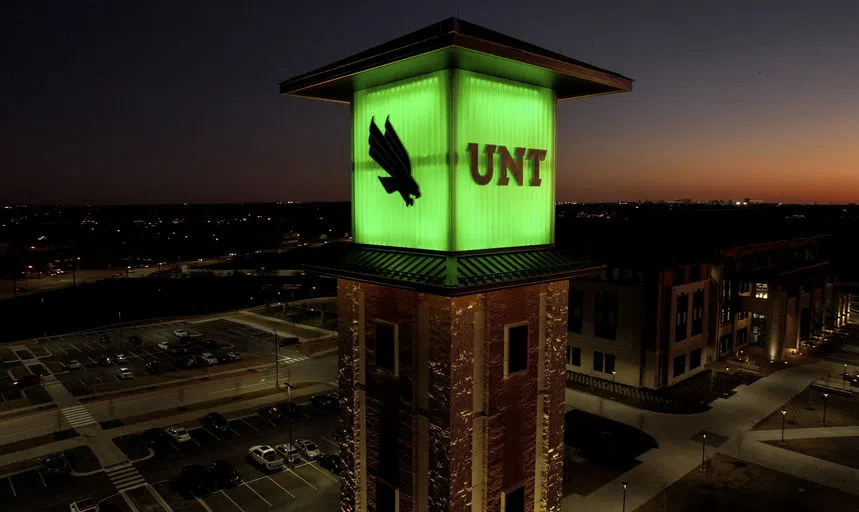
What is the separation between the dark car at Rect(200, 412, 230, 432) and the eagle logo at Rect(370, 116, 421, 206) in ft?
140

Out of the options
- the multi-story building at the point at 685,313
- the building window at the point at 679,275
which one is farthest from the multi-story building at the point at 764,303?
the building window at the point at 679,275

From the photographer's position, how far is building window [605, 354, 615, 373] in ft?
203

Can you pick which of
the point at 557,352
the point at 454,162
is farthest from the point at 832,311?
the point at 454,162

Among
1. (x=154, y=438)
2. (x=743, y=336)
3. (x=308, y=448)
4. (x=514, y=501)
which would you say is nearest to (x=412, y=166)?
(x=514, y=501)

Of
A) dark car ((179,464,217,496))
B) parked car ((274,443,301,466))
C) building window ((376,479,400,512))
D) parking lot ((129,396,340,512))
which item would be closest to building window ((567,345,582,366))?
parking lot ((129,396,340,512))

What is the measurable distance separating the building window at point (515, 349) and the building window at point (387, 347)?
3408 millimetres

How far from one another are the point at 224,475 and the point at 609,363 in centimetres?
4331

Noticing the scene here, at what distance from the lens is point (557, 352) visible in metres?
17.8

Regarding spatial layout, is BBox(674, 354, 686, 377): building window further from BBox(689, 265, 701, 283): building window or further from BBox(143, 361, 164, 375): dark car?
BBox(143, 361, 164, 375): dark car

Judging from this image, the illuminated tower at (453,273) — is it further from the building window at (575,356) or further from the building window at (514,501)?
the building window at (575,356)

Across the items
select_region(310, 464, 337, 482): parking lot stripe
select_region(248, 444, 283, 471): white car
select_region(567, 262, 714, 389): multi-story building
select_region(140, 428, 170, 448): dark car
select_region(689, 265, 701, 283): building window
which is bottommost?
select_region(310, 464, 337, 482): parking lot stripe

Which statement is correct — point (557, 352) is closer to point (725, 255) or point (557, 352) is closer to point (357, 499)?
point (357, 499)

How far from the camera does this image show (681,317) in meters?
62.1

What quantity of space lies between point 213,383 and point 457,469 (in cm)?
5697
